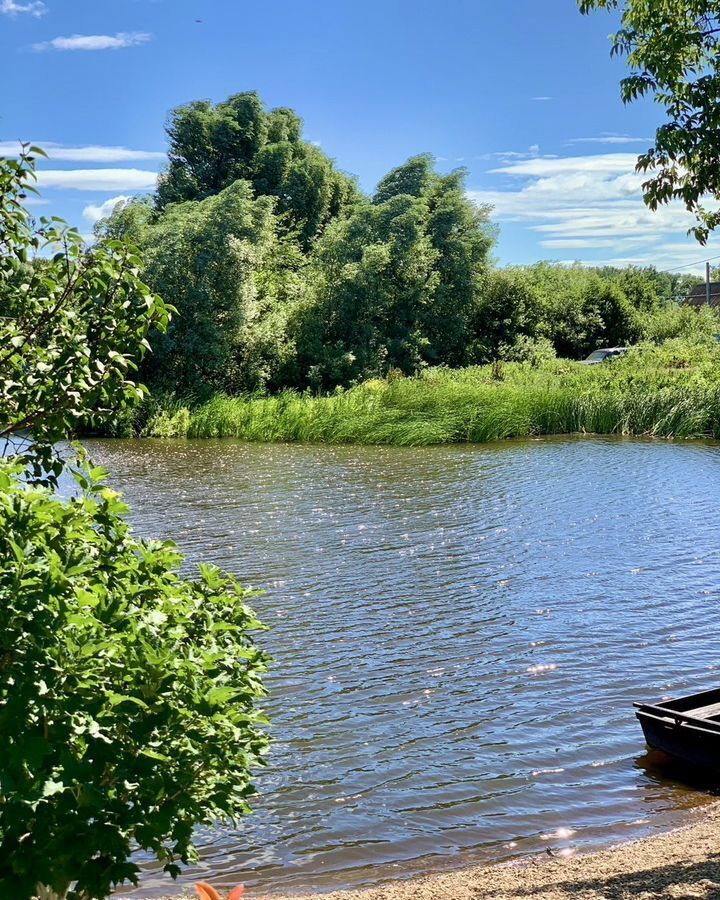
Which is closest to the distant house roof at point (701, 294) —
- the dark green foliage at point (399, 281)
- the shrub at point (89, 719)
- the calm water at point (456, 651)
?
the dark green foliage at point (399, 281)

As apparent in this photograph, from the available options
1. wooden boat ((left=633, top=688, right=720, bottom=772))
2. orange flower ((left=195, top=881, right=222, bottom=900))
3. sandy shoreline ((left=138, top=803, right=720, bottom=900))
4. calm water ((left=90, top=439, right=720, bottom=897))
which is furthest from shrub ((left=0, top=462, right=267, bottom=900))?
wooden boat ((left=633, top=688, right=720, bottom=772))

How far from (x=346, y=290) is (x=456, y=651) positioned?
97.4 ft

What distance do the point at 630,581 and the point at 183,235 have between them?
86.5 feet

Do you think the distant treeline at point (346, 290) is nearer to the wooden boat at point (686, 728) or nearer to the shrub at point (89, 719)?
the wooden boat at point (686, 728)

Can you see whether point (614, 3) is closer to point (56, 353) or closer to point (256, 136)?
point (56, 353)

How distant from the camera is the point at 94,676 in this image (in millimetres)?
3365

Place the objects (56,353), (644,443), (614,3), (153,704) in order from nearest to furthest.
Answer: (153,704)
(56,353)
(614,3)
(644,443)

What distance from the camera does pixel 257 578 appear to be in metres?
14.4

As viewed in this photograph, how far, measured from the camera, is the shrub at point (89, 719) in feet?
10.5

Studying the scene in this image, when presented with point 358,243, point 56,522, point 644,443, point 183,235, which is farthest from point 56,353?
point 358,243

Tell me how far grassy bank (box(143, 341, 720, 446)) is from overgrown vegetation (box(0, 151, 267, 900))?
83.6 ft

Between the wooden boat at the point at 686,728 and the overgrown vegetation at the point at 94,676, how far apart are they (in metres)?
4.54

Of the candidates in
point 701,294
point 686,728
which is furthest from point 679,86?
point 701,294

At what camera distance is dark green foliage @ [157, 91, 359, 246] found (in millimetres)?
52500
